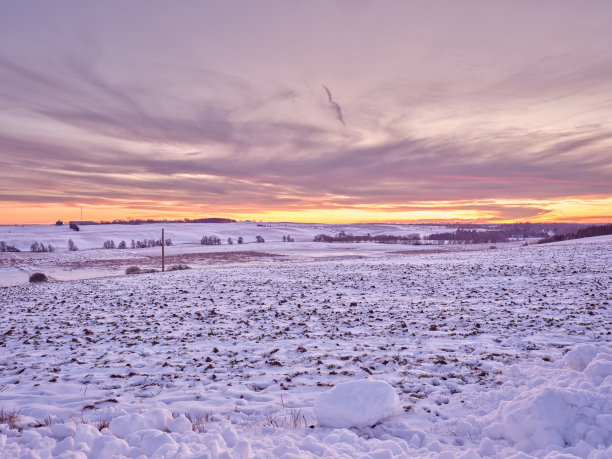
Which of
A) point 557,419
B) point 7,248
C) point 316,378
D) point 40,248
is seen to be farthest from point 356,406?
point 7,248

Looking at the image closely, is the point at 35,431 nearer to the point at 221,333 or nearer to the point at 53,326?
the point at 221,333

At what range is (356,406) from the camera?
5586 mm

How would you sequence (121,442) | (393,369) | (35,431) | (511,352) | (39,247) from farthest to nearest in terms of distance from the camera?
1. (39,247)
2. (511,352)
3. (393,369)
4. (35,431)
5. (121,442)

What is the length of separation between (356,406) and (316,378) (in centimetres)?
249

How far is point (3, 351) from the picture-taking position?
10727mm

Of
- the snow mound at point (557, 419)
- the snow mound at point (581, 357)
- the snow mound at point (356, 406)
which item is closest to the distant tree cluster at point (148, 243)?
the snow mound at point (356, 406)

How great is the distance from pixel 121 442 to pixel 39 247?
142 metres

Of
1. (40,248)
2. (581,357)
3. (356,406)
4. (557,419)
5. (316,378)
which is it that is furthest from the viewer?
(40,248)

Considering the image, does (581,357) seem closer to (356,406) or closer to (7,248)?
(356,406)

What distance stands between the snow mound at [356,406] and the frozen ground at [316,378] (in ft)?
0.07

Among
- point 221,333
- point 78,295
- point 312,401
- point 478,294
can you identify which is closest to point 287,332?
point 221,333

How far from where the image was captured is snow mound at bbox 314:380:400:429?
5504mm

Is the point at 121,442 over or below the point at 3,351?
over

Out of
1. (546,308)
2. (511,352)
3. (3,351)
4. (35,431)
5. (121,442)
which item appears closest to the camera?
(121,442)
